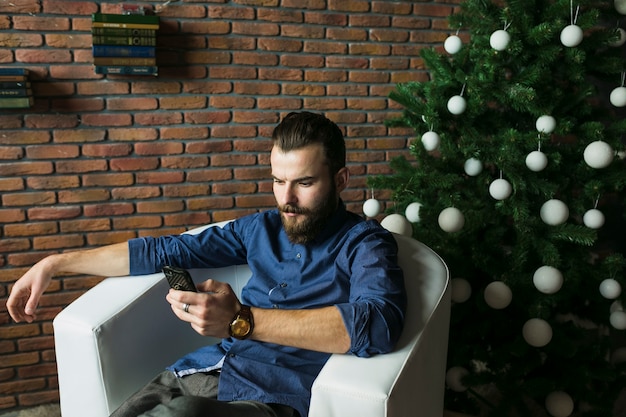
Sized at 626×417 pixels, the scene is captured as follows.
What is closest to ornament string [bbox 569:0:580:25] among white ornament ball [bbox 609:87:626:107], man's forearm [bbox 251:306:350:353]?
white ornament ball [bbox 609:87:626:107]

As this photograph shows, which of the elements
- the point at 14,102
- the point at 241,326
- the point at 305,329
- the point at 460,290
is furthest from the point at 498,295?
the point at 14,102

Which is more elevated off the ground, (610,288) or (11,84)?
(11,84)

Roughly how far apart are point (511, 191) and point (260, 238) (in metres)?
0.88

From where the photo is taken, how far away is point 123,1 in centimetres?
226

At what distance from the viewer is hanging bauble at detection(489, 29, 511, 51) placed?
1.73 m

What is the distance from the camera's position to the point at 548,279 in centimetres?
177

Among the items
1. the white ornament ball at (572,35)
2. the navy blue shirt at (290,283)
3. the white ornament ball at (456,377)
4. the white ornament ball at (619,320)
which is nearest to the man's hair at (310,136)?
the navy blue shirt at (290,283)

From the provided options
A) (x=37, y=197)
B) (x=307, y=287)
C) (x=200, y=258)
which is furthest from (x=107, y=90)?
(x=307, y=287)

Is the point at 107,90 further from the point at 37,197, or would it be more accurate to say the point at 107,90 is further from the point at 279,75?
the point at 279,75

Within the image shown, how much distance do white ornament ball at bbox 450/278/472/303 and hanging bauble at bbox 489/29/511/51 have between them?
823 millimetres

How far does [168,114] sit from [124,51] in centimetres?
33

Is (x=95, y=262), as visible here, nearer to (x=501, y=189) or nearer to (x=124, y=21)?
(x=124, y=21)

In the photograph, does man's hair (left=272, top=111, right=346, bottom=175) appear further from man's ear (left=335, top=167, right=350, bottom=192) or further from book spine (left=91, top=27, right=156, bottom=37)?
book spine (left=91, top=27, right=156, bottom=37)

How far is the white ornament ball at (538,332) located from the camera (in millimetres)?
1801
